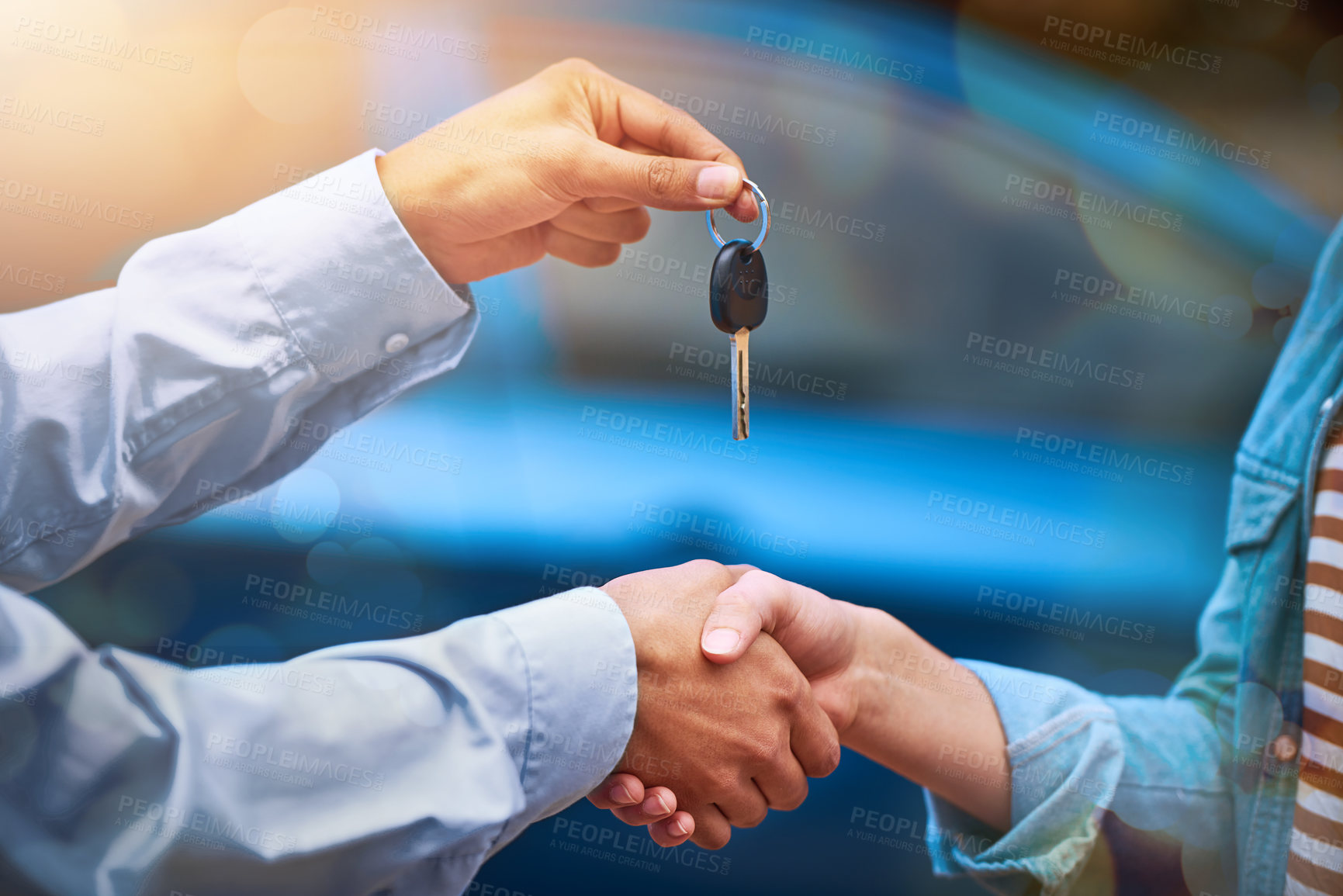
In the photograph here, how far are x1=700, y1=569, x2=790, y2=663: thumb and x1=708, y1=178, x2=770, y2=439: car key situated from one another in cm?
17

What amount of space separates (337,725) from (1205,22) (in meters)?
1.37

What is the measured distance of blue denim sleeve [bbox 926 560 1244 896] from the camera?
866 millimetres

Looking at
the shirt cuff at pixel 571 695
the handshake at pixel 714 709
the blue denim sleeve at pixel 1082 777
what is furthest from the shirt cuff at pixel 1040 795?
the shirt cuff at pixel 571 695

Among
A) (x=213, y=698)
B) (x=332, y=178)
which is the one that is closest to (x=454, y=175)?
(x=332, y=178)

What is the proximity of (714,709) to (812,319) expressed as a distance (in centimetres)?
48

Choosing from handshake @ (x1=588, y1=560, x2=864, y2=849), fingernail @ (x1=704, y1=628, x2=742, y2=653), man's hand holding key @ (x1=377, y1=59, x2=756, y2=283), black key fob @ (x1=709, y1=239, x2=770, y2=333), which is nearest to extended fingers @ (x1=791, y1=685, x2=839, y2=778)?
handshake @ (x1=588, y1=560, x2=864, y2=849)

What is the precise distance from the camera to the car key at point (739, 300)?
2.39 feet

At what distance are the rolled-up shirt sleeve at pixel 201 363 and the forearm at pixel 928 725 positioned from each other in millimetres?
653

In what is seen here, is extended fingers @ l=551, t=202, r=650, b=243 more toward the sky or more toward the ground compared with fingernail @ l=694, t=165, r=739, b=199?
more toward the ground

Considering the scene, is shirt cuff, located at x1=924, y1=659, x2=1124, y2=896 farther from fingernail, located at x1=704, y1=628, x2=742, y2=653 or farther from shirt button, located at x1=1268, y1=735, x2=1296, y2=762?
fingernail, located at x1=704, y1=628, x2=742, y2=653

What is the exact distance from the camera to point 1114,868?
0.90m

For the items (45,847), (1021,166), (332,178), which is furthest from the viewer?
(1021,166)

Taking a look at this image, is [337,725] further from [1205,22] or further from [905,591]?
[1205,22]

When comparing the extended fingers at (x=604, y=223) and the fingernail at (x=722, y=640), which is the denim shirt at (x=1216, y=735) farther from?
the extended fingers at (x=604, y=223)
